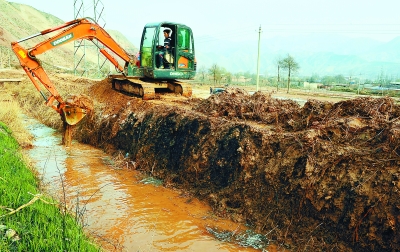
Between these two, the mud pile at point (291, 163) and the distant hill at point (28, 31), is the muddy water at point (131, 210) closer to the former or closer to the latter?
the mud pile at point (291, 163)

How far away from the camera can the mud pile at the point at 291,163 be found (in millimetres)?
4316

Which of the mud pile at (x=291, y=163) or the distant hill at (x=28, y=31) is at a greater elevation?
the distant hill at (x=28, y=31)

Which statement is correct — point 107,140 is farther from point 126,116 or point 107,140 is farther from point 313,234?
point 313,234

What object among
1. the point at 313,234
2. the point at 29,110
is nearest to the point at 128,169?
the point at 313,234

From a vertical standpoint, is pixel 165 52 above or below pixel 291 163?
above

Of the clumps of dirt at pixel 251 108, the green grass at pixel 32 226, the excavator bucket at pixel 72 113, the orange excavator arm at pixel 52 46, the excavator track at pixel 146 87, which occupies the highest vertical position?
the orange excavator arm at pixel 52 46

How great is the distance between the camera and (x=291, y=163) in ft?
17.4

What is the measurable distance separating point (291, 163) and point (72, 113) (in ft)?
23.5

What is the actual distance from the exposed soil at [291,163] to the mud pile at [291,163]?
15 mm

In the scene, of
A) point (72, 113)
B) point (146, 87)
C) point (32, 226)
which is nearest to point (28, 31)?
point (72, 113)

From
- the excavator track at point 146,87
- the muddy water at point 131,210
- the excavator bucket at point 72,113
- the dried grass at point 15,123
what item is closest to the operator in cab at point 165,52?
the excavator track at point 146,87

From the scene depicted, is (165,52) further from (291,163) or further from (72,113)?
(291,163)

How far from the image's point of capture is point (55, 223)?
13.3ft

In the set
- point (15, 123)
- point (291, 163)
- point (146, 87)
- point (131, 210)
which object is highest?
point (146, 87)
